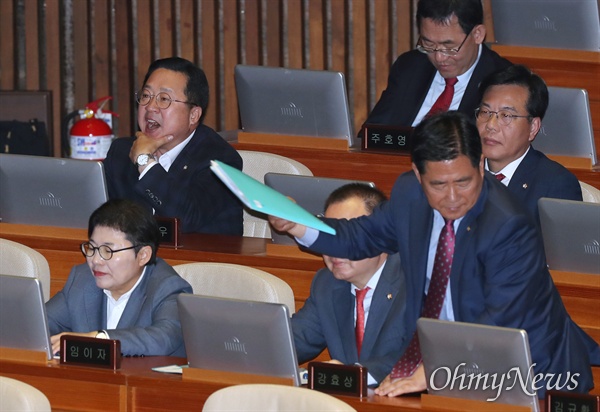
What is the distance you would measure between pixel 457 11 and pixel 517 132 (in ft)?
2.46

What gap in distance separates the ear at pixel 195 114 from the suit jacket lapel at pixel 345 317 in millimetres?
1216

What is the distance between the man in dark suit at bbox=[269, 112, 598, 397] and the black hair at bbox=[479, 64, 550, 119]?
2.62 ft

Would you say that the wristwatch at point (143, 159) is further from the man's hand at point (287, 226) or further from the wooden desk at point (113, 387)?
the man's hand at point (287, 226)

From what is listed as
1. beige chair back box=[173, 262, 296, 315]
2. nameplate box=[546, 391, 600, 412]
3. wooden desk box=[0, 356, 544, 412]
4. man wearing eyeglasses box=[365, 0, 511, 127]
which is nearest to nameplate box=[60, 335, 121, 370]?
wooden desk box=[0, 356, 544, 412]

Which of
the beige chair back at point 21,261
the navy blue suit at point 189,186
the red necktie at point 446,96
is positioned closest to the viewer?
the beige chair back at point 21,261

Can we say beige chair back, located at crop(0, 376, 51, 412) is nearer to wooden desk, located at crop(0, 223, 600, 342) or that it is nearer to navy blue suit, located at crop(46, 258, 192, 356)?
navy blue suit, located at crop(46, 258, 192, 356)

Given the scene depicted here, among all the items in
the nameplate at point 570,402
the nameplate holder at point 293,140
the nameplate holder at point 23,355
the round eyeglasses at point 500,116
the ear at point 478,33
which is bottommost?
the nameplate holder at point 23,355

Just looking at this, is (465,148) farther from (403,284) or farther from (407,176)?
(403,284)

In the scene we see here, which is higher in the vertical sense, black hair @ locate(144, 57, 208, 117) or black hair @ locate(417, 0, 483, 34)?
black hair @ locate(417, 0, 483, 34)

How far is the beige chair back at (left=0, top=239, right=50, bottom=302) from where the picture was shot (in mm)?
3562

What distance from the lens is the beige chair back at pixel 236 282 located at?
→ 3.27m

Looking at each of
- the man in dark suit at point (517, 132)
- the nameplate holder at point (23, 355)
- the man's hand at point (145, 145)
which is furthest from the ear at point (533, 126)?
the nameplate holder at point (23, 355)

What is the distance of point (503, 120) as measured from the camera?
12.0 ft

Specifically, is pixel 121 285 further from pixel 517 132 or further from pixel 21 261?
pixel 517 132
